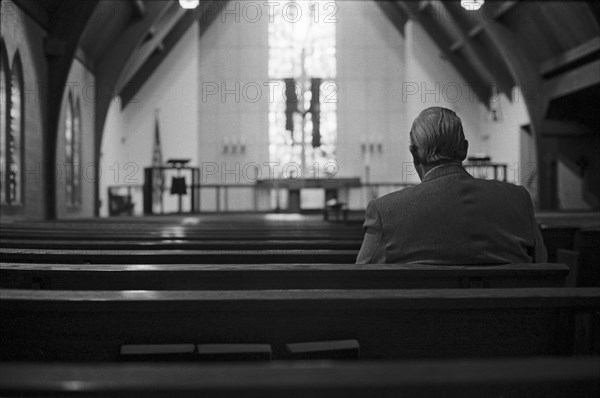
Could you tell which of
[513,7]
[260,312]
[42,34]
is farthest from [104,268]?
[513,7]

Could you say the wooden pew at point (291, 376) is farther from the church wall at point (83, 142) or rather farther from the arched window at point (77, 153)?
the arched window at point (77, 153)

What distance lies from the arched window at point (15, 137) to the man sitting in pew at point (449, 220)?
21.8ft

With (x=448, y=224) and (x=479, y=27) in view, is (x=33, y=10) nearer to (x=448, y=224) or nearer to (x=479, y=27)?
(x=479, y=27)

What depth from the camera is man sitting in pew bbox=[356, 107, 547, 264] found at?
186 centimetres

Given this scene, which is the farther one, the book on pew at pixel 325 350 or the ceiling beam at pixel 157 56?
the ceiling beam at pixel 157 56

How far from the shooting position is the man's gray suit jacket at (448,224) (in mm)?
1856

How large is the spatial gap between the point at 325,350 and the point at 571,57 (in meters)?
10.2

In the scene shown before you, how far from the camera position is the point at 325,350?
1.17m

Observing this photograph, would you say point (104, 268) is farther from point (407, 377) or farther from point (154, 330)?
point (407, 377)

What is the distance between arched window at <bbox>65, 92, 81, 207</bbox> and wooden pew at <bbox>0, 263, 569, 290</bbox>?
29.5ft

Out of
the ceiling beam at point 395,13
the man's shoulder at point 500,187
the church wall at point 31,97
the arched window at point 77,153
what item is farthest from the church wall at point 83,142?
the man's shoulder at point 500,187

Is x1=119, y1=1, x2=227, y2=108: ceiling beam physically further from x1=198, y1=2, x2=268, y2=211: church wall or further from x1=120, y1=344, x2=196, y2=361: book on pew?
x1=120, y1=344, x2=196, y2=361: book on pew

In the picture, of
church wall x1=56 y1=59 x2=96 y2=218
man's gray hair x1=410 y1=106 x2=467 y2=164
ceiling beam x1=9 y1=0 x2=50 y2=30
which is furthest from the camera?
church wall x1=56 y1=59 x2=96 y2=218

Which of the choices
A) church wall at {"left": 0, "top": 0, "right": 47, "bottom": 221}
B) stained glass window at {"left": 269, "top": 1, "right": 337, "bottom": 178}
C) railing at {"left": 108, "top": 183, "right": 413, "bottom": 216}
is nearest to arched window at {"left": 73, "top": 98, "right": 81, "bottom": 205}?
church wall at {"left": 0, "top": 0, "right": 47, "bottom": 221}
